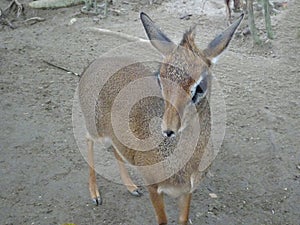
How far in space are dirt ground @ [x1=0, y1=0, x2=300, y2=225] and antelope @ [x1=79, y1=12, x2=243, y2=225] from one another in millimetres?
355

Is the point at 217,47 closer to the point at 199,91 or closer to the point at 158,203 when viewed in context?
the point at 199,91

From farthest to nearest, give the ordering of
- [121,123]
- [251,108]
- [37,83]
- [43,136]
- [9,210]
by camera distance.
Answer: [37,83] → [251,108] → [43,136] → [9,210] → [121,123]

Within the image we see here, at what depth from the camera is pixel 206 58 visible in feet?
10.5

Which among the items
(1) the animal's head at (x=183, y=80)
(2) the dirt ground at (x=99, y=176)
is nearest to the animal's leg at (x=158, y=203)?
(2) the dirt ground at (x=99, y=176)

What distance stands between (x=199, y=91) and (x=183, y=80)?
0.13 metres

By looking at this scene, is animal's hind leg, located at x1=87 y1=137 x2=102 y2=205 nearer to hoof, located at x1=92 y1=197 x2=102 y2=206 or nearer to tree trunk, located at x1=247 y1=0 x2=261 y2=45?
hoof, located at x1=92 y1=197 x2=102 y2=206

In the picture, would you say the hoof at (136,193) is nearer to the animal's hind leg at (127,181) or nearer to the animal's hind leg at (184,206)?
the animal's hind leg at (127,181)

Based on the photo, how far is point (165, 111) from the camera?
10.1 ft

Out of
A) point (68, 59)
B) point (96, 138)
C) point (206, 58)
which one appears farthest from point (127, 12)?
point (206, 58)

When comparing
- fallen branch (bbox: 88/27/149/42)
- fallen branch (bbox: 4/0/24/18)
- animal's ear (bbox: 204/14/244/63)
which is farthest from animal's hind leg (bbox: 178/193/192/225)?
fallen branch (bbox: 4/0/24/18)

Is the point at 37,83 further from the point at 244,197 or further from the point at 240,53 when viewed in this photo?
the point at 244,197

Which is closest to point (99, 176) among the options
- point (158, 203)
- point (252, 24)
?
point (158, 203)

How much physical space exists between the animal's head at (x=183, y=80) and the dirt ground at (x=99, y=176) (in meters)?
1.46

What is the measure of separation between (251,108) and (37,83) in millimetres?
2536
